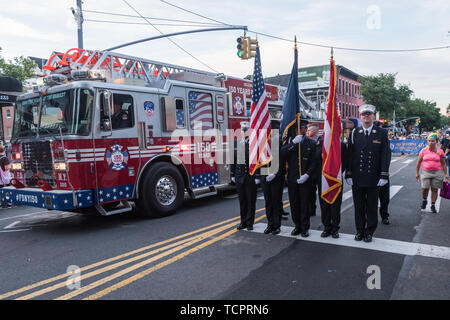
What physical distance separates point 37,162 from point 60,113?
110 cm

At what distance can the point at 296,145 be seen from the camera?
602cm

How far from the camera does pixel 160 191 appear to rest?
7660 millimetres

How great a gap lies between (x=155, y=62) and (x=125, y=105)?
218 cm

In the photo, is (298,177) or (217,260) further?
(298,177)

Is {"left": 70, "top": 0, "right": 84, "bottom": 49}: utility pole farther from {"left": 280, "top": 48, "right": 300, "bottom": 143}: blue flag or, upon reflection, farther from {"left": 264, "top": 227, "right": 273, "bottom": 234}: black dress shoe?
{"left": 264, "top": 227, "right": 273, "bottom": 234}: black dress shoe

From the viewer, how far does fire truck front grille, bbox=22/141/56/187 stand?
259 inches

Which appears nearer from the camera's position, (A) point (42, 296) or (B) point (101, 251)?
(A) point (42, 296)

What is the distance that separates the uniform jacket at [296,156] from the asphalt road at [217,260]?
3.53 feet

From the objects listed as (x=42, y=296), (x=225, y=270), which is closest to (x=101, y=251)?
(x=42, y=296)

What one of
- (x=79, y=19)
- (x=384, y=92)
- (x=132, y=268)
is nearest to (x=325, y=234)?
(x=132, y=268)

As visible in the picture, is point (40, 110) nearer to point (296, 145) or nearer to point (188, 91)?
point (188, 91)

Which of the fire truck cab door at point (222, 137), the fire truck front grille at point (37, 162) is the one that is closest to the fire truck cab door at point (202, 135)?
the fire truck cab door at point (222, 137)

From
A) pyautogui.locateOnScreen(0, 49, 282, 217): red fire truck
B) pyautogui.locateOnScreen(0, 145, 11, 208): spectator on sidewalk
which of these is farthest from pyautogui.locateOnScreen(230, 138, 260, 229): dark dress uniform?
pyautogui.locateOnScreen(0, 145, 11, 208): spectator on sidewalk

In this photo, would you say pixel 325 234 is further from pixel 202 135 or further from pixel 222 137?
pixel 222 137
